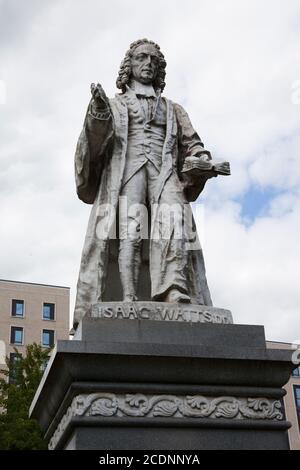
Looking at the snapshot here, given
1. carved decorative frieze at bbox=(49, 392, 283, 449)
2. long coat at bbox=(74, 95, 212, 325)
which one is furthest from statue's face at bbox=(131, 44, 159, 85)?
carved decorative frieze at bbox=(49, 392, 283, 449)

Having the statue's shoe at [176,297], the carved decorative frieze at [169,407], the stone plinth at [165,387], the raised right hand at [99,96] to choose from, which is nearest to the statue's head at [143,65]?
the raised right hand at [99,96]

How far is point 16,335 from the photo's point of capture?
181 feet

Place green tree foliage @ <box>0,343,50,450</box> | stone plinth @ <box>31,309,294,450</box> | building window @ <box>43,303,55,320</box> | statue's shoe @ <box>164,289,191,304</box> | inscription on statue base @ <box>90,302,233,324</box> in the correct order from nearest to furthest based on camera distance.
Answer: stone plinth @ <box>31,309,294,450</box>, inscription on statue base @ <box>90,302,233,324</box>, statue's shoe @ <box>164,289,191,304</box>, green tree foliage @ <box>0,343,50,450</box>, building window @ <box>43,303,55,320</box>

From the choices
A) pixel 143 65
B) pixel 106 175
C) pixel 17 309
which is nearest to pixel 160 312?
pixel 106 175

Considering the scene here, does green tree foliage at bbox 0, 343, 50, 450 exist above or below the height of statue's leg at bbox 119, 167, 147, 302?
above

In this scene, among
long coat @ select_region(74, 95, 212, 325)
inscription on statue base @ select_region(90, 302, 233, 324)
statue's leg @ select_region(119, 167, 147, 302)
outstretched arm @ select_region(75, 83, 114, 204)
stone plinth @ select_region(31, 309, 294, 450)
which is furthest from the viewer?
outstretched arm @ select_region(75, 83, 114, 204)

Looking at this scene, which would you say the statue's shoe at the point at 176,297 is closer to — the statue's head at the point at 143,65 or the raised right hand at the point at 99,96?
the raised right hand at the point at 99,96

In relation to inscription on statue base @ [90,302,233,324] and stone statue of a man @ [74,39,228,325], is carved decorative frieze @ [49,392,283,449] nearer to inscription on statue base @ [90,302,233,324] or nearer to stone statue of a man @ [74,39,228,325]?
inscription on statue base @ [90,302,233,324]

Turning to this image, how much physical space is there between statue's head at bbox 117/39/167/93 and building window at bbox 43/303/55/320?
47706mm

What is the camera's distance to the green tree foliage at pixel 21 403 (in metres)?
20.6

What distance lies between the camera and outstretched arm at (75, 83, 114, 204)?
849 cm

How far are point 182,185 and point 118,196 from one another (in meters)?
0.84

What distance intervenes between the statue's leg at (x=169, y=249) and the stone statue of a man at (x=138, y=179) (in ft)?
0.04
